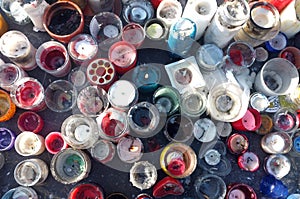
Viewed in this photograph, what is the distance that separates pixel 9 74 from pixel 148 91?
2.14 ft

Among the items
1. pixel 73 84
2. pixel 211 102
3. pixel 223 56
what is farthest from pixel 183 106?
pixel 73 84

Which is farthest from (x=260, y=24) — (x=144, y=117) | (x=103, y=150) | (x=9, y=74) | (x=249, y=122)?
(x=9, y=74)

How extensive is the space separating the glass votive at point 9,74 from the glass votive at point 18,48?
0.03 m

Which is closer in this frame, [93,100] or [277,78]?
[93,100]

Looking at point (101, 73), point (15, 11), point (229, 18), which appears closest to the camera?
point (229, 18)

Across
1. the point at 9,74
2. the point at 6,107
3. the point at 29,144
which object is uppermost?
the point at 9,74

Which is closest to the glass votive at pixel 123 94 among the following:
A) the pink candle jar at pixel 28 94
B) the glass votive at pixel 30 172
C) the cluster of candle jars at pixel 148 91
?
the cluster of candle jars at pixel 148 91

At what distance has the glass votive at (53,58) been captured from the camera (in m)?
1.63

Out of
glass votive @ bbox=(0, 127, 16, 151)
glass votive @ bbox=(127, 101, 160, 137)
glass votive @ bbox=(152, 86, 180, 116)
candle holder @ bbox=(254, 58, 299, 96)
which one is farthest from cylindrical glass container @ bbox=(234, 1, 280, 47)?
glass votive @ bbox=(0, 127, 16, 151)

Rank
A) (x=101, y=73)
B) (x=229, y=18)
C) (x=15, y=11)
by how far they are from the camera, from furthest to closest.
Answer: (x=15, y=11) → (x=101, y=73) → (x=229, y=18)

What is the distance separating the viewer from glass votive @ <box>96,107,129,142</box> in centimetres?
153

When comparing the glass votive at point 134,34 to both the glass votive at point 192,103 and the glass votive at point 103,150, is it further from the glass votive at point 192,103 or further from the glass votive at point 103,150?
the glass votive at point 103,150

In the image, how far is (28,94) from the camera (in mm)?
1611

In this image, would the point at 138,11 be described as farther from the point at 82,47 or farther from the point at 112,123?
the point at 112,123
